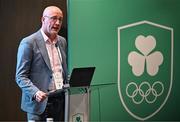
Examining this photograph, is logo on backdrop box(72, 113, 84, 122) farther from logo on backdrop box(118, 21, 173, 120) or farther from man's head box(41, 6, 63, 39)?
→ logo on backdrop box(118, 21, 173, 120)

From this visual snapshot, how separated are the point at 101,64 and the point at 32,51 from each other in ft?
3.94

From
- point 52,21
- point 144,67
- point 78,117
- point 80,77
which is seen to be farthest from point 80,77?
point 144,67

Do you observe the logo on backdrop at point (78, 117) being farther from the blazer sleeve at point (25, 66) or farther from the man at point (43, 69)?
the blazer sleeve at point (25, 66)

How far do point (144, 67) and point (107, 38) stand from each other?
661 mm

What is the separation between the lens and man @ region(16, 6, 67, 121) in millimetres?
3242

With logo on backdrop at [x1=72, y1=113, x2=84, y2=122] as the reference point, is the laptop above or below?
above

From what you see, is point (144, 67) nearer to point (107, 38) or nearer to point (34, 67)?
point (107, 38)

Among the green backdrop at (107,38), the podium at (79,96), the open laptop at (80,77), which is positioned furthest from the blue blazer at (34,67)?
the green backdrop at (107,38)

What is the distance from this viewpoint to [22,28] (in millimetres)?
3980

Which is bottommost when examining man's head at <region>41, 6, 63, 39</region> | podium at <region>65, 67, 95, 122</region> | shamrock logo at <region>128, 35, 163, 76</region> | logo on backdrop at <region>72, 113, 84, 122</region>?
logo on backdrop at <region>72, 113, 84, 122</region>

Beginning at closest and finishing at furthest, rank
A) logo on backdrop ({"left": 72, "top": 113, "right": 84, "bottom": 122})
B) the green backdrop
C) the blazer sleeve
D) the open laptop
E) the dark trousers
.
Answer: the open laptop
logo on backdrop ({"left": 72, "top": 113, "right": 84, "bottom": 122})
the blazer sleeve
the dark trousers
the green backdrop

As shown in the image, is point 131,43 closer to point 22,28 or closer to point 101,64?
point 101,64

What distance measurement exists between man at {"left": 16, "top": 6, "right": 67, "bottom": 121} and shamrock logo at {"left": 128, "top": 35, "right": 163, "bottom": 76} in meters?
1.34

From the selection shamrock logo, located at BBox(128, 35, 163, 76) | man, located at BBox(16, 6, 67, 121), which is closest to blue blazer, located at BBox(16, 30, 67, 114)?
man, located at BBox(16, 6, 67, 121)
